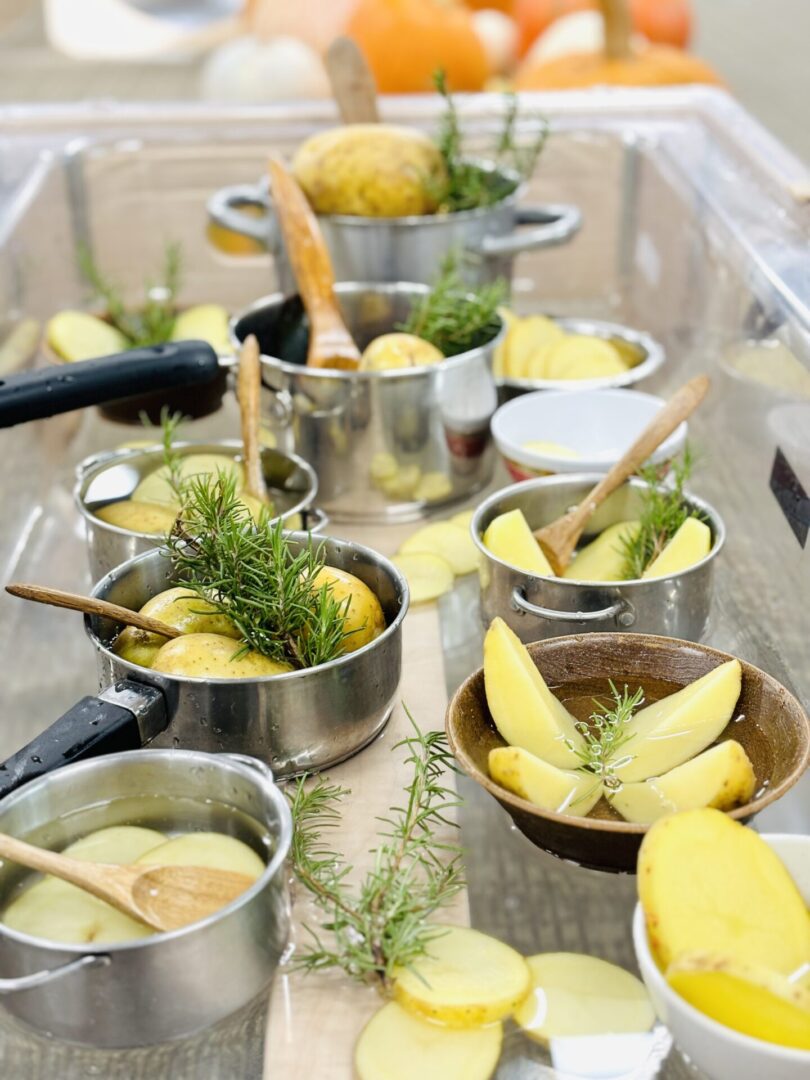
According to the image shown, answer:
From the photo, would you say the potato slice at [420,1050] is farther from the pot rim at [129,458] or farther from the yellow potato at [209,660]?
the pot rim at [129,458]

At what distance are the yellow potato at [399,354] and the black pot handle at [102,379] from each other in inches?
3.5

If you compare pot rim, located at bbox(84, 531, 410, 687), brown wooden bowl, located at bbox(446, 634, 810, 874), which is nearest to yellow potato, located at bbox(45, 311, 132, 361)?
pot rim, located at bbox(84, 531, 410, 687)

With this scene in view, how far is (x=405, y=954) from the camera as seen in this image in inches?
15.8

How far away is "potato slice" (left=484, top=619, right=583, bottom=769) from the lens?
47 centimetres

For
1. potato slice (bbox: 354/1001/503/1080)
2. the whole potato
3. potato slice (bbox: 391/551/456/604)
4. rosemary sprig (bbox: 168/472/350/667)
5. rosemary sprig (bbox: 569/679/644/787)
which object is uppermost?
the whole potato

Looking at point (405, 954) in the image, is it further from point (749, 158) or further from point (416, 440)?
point (749, 158)

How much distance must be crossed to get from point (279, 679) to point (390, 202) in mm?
483

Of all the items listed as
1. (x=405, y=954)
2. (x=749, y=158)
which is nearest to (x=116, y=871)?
(x=405, y=954)

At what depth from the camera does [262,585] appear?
503 mm

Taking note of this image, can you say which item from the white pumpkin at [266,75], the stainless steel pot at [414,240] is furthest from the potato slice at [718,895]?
the white pumpkin at [266,75]

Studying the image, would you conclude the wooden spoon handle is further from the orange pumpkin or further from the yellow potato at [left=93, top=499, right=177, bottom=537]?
the orange pumpkin

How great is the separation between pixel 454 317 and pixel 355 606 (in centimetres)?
30

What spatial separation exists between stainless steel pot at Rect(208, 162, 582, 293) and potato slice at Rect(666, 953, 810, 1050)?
22.2 inches

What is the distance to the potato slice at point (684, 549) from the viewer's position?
57 centimetres
